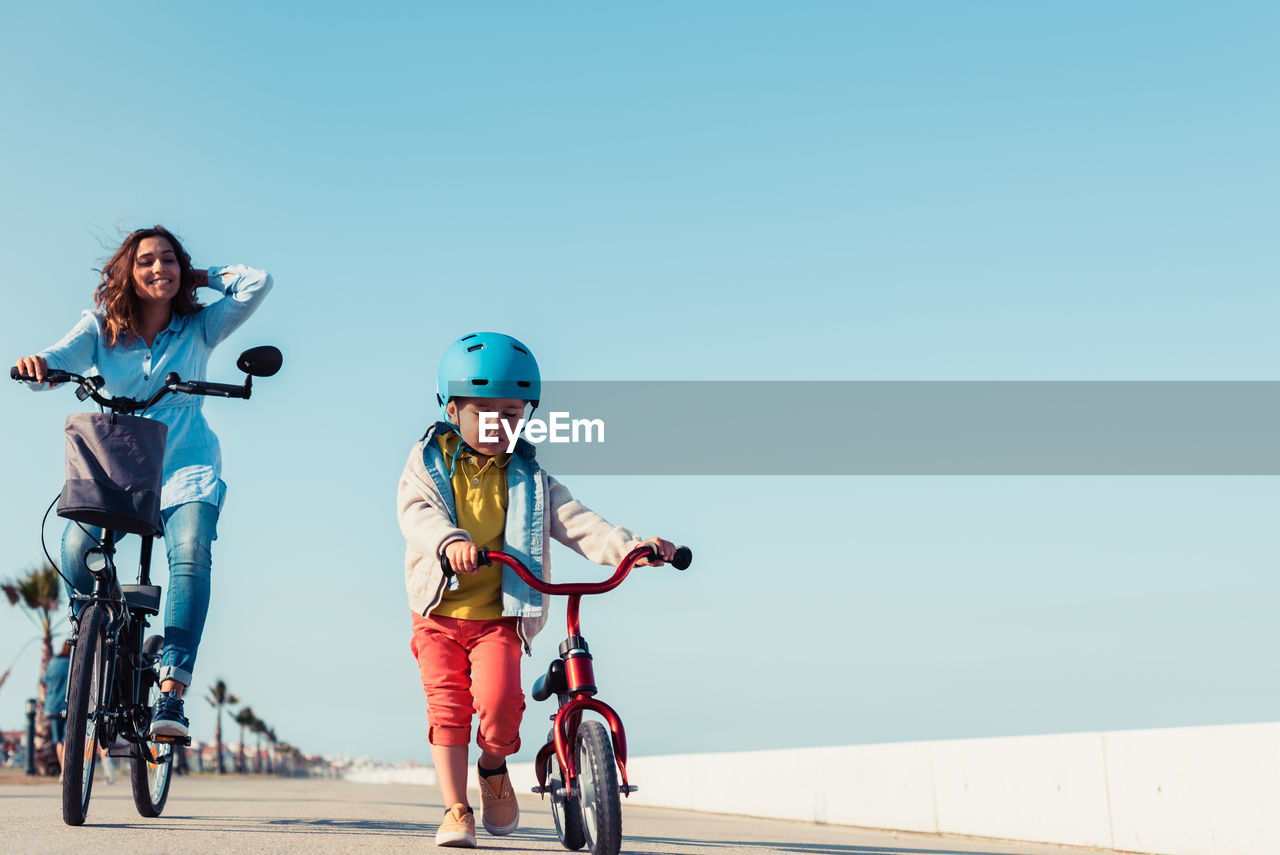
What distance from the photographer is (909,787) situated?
9.37 metres

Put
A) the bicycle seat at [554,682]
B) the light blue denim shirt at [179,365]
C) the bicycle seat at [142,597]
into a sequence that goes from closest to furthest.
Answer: the bicycle seat at [554,682]
the bicycle seat at [142,597]
the light blue denim shirt at [179,365]

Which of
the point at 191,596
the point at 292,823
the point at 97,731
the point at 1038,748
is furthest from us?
the point at 1038,748

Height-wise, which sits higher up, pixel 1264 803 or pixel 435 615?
pixel 435 615

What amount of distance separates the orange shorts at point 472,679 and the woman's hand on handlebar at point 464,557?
1.85 feet

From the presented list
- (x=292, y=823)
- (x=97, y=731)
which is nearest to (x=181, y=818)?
(x=292, y=823)

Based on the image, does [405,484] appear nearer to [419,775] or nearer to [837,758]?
[837,758]

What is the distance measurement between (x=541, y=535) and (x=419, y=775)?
60695 millimetres

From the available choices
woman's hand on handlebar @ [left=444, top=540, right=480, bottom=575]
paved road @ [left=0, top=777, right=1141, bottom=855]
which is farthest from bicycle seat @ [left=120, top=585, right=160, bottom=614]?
woman's hand on handlebar @ [left=444, top=540, right=480, bottom=575]

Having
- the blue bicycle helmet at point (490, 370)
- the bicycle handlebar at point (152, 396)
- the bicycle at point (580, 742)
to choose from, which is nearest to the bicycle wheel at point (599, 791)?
the bicycle at point (580, 742)

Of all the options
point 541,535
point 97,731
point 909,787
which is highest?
point 541,535

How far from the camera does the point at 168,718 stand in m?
5.20

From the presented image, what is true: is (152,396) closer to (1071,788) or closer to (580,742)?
(580,742)

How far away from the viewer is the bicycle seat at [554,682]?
430cm

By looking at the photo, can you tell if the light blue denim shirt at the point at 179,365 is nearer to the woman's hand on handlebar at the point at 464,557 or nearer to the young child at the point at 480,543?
the young child at the point at 480,543
